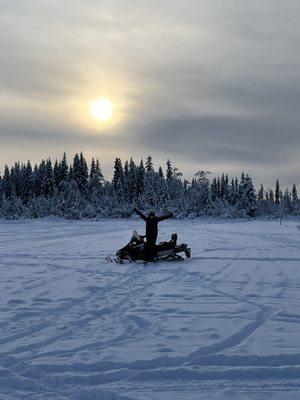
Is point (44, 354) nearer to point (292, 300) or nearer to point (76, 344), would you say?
point (76, 344)

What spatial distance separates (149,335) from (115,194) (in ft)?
269

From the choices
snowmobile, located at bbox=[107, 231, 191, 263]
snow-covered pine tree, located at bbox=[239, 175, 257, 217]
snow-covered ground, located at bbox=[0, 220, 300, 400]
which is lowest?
snow-covered ground, located at bbox=[0, 220, 300, 400]

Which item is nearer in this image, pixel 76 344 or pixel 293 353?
pixel 293 353

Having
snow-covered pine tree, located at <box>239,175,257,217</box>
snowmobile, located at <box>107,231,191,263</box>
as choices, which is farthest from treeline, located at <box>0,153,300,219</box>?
snowmobile, located at <box>107,231,191,263</box>

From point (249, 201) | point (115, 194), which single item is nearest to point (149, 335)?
point (249, 201)

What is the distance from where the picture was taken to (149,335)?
6141mm

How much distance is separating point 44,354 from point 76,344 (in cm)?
53

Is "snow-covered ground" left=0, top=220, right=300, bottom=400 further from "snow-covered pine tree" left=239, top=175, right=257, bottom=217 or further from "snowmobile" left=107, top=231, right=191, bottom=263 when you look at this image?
"snow-covered pine tree" left=239, top=175, right=257, bottom=217

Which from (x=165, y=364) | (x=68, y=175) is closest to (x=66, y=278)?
(x=165, y=364)

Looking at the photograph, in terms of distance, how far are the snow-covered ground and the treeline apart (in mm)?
57819

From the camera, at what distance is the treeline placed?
70875mm

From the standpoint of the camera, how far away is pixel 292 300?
8422 millimetres

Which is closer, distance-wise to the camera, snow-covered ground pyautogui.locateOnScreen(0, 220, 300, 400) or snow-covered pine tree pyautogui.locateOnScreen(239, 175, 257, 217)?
snow-covered ground pyautogui.locateOnScreen(0, 220, 300, 400)

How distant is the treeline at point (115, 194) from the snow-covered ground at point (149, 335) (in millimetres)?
57819
